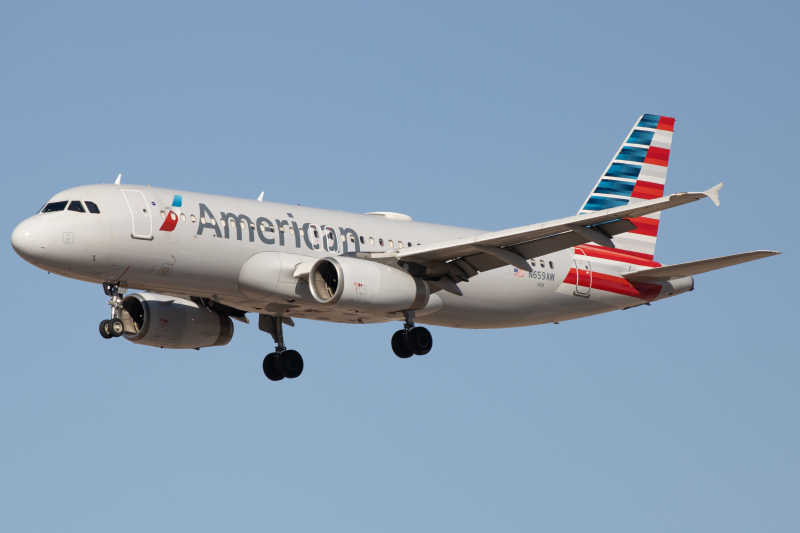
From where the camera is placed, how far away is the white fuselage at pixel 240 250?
31875 millimetres

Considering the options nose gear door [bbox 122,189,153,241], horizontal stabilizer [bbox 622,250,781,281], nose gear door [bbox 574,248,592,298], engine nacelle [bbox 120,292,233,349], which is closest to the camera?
nose gear door [bbox 122,189,153,241]

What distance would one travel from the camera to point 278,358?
4066 cm

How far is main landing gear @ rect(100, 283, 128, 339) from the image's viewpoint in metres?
33.3

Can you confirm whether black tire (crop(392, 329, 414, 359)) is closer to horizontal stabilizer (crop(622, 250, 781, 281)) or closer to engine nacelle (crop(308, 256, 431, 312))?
engine nacelle (crop(308, 256, 431, 312))

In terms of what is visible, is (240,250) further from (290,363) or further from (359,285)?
(290,363)

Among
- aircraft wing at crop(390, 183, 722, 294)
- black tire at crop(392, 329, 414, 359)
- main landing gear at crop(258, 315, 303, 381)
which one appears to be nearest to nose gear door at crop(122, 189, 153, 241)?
aircraft wing at crop(390, 183, 722, 294)

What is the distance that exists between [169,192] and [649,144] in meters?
22.0

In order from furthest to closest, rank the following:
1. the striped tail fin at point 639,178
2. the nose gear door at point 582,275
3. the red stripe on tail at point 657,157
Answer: the red stripe on tail at point 657,157
the striped tail fin at point 639,178
the nose gear door at point 582,275

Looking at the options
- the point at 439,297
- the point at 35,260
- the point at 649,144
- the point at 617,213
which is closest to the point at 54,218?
the point at 35,260

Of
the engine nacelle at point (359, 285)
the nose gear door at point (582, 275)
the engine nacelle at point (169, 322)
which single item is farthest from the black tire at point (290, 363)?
the nose gear door at point (582, 275)

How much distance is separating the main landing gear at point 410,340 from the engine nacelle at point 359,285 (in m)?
1.39

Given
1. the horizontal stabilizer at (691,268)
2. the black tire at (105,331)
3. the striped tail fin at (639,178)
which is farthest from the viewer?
the striped tail fin at (639,178)

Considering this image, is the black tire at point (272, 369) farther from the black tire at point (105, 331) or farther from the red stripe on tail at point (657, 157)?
the red stripe on tail at point (657, 157)

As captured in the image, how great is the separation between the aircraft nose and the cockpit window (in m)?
0.76
